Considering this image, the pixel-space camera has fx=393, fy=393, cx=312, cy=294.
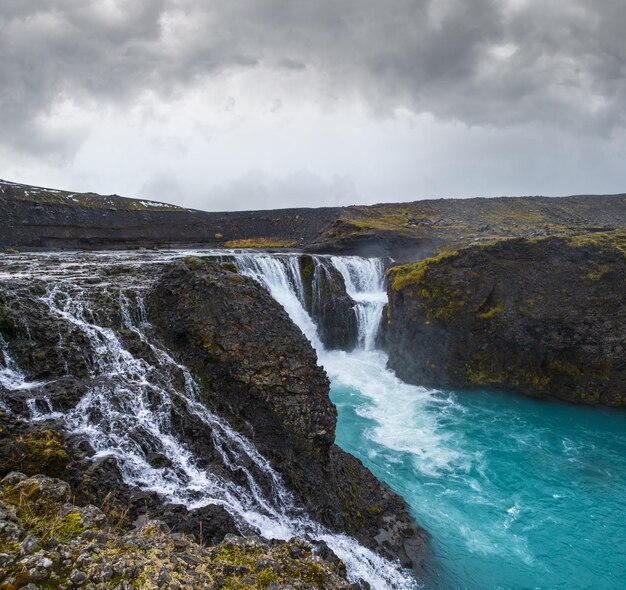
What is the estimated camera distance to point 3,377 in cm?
863

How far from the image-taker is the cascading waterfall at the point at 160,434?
7941 millimetres

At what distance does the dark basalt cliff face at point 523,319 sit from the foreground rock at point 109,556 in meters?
18.3

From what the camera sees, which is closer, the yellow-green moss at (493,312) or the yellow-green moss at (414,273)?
the yellow-green moss at (493,312)

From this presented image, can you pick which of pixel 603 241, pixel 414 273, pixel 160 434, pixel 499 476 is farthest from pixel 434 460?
pixel 603 241

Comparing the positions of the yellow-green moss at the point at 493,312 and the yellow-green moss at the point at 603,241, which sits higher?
the yellow-green moss at the point at 603,241

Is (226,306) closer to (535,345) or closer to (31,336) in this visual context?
(31,336)

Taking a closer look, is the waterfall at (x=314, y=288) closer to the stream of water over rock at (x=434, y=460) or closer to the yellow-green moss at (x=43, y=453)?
the stream of water over rock at (x=434, y=460)

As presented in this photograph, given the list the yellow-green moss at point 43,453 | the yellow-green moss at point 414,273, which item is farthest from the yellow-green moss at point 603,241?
the yellow-green moss at point 43,453

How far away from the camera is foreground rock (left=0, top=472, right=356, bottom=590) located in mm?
3623

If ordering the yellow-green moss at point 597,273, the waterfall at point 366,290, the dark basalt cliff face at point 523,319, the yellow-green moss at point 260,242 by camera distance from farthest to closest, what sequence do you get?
the yellow-green moss at point 260,242
the waterfall at point 366,290
the yellow-green moss at point 597,273
the dark basalt cliff face at point 523,319

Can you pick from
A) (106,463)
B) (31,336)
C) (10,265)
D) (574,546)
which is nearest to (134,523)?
(106,463)

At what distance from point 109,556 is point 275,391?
21.9ft

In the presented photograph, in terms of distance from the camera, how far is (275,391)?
1062 cm

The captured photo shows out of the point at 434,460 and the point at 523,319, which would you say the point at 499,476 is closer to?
the point at 434,460
